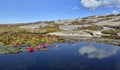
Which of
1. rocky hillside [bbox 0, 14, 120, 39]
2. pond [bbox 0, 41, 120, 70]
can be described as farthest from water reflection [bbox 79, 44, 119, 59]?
rocky hillside [bbox 0, 14, 120, 39]

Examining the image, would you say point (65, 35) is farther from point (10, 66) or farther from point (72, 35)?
point (10, 66)

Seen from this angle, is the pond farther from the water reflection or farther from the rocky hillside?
the rocky hillside

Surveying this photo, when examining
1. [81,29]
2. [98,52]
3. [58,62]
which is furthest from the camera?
[81,29]

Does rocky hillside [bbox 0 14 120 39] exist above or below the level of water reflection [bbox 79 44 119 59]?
above

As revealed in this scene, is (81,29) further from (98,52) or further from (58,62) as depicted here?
(58,62)

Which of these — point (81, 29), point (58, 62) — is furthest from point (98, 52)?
point (81, 29)

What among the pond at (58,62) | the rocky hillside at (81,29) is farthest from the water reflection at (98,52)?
the rocky hillside at (81,29)

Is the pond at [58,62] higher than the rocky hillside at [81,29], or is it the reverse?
the rocky hillside at [81,29]

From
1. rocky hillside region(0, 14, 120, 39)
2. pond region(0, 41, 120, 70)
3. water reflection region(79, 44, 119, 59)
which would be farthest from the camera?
rocky hillside region(0, 14, 120, 39)

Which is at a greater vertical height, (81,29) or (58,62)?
(81,29)

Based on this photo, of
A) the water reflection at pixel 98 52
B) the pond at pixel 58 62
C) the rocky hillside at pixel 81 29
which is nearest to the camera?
the pond at pixel 58 62

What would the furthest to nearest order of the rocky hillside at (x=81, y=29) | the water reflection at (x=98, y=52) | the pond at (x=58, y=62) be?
the rocky hillside at (x=81, y=29) → the water reflection at (x=98, y=52) → the pond at (x=58, y=62)

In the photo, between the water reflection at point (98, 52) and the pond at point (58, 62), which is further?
the water reflection at point (98, 52)

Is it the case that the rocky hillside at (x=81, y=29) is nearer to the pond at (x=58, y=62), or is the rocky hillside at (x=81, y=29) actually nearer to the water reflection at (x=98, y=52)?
the water reflection at (x=98, y=52)
